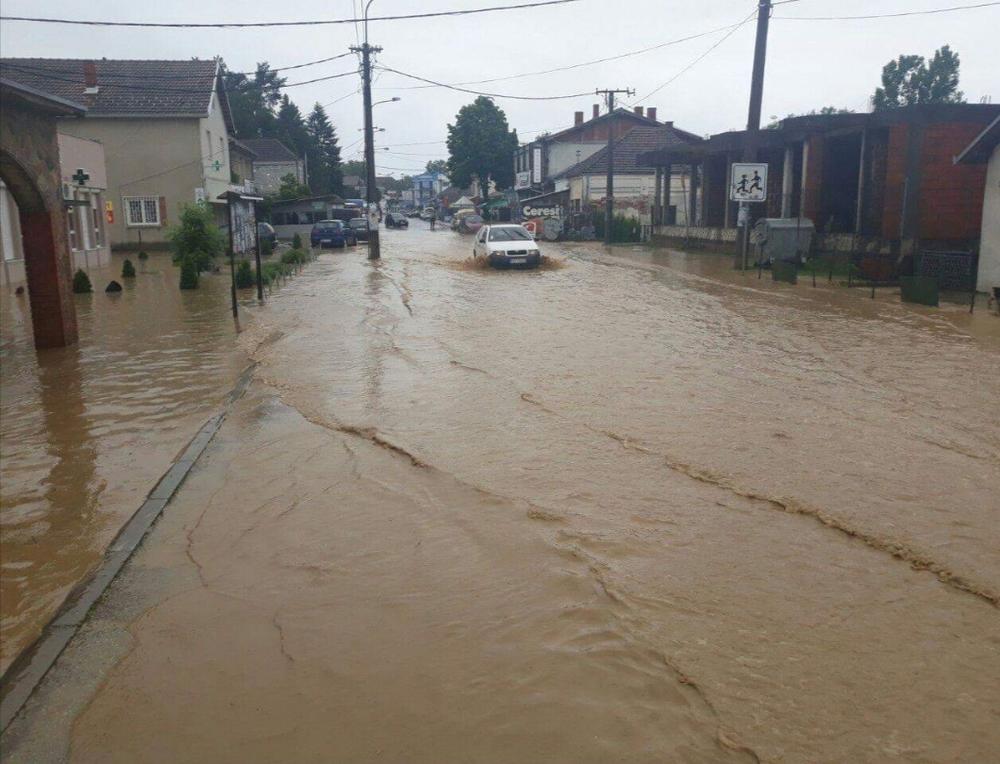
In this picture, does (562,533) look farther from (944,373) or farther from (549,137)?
(549,137)

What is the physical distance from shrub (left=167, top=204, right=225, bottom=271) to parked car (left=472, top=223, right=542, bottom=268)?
8.67m

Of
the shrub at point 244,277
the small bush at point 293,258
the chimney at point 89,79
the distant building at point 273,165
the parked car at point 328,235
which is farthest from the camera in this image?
the distant building at point 273,165

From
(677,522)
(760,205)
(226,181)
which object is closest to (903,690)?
(677,522)

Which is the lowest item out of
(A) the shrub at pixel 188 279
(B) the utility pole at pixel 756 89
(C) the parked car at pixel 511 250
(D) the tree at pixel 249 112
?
(A) the shrub at pixel 188 279

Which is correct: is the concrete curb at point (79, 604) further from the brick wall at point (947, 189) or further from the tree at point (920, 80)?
the tree at point (920, 80)

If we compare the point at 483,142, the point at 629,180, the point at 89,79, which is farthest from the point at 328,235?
the point at 483,142

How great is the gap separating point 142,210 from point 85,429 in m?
37.6

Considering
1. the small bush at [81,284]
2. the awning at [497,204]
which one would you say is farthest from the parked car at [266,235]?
the awning at [497,204]

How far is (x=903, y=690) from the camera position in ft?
→ 13.8

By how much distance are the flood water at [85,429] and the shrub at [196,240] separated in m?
10.4

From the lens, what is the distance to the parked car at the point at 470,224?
220ft

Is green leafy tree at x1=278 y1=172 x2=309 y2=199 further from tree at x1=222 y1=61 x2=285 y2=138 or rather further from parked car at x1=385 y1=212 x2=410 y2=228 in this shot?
tree at x1=222 y1=61 x2=285 y2=138

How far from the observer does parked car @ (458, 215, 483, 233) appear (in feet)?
220

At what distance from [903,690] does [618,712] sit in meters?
1.36
